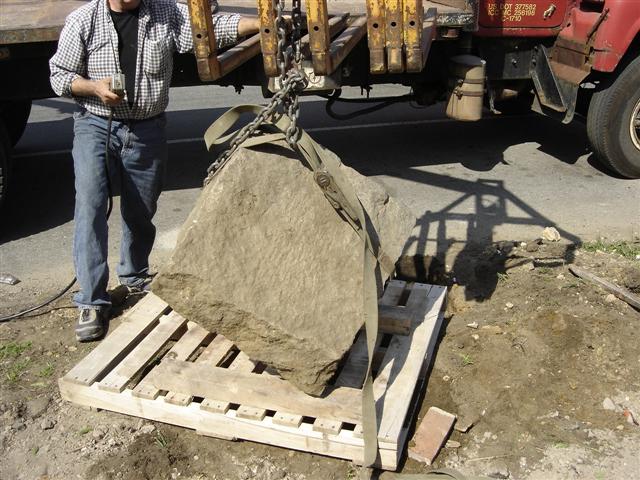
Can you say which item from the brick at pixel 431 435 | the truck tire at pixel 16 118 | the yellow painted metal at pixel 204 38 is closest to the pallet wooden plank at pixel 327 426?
the brick at pixel 431 435

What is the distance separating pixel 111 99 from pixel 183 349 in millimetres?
1406

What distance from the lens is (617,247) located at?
17.0 ft

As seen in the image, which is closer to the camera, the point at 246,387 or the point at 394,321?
the point at 246,387

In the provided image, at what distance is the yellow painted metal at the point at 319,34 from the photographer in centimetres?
277

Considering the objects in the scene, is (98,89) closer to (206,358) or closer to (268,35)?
(268,35)

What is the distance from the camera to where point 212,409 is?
11.2 feet

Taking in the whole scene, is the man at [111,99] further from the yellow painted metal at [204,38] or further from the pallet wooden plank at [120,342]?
the yellow painted metal at [204,38]

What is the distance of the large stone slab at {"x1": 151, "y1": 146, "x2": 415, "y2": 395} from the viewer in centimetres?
307

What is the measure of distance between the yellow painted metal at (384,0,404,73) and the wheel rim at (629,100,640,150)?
4029 mm

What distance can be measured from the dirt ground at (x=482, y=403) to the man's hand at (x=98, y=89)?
4.67ft

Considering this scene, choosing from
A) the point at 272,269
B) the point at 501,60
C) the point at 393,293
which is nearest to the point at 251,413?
the point at 272,269

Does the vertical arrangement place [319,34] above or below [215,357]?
above

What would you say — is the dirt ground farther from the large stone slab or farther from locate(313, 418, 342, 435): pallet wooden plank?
the large stone slab

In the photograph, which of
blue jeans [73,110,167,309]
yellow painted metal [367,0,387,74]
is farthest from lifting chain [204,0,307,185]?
blue jeans [73,110,167,309]
